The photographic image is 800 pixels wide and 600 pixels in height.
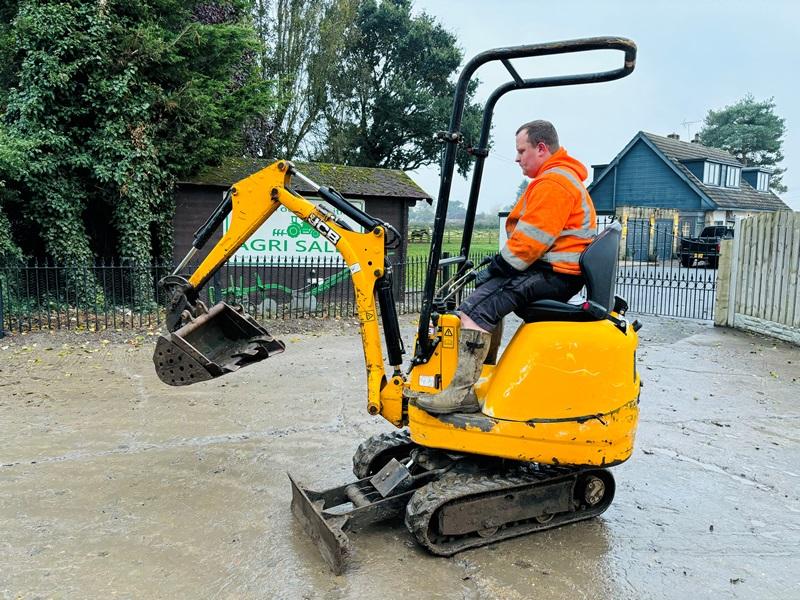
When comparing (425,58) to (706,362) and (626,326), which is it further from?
(626,326)

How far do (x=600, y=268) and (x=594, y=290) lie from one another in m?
0.13

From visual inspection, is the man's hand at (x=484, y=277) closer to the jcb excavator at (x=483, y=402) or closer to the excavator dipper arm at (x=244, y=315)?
the jcb excavator at (x=483, y=402)

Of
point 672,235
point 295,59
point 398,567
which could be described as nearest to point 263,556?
point 398,567

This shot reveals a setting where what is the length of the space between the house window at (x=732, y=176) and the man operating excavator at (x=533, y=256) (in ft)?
126

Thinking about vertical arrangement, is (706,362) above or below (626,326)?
below

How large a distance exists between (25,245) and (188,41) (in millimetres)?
5266

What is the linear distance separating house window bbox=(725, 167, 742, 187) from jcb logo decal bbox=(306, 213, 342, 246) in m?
38.8

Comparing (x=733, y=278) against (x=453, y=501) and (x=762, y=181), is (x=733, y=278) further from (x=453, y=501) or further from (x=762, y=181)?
(x=762, y=181)

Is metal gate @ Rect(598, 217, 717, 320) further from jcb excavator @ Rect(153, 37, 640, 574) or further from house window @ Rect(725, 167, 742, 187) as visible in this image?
jcb excavator @ Rect(153, 37, 640, 574)

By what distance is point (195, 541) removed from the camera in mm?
3891

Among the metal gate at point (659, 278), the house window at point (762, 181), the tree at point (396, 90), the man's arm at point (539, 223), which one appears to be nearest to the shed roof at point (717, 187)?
the house window at point (762, 181)

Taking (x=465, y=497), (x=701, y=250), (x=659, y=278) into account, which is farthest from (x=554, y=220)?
(x=701, y=250)

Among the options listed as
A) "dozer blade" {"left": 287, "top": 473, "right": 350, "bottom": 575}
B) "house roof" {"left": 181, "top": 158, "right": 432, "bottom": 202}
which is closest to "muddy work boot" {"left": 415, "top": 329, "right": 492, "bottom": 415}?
"dozer blade" {"left": 287, "top": 473, "right": 350, "bottom": 575}

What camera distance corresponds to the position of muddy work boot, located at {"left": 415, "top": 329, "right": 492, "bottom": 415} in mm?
3824
